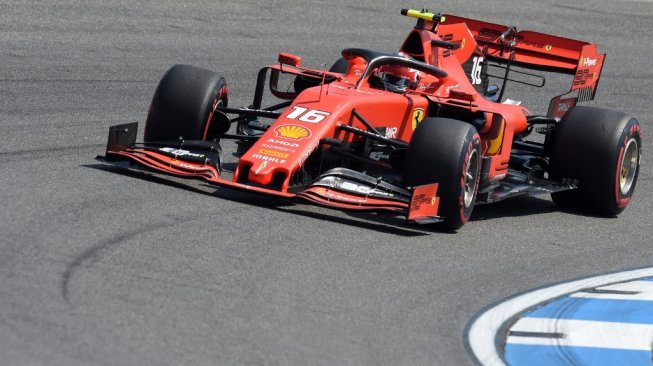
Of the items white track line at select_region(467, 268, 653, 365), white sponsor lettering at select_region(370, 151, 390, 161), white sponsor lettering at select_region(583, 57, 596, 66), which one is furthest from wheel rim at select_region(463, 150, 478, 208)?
white sponsor lettering at select_region(583, 57, 596, 66)

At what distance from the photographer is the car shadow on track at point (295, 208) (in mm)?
8477

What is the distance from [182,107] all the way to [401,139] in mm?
1697

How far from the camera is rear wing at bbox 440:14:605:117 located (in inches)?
430

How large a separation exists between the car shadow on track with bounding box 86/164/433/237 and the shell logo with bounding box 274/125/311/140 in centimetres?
45

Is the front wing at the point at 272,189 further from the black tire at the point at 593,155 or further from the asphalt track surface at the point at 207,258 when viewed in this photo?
the black tire at the point at 593,155

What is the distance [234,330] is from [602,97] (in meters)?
10.9

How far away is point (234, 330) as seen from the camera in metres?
5.90

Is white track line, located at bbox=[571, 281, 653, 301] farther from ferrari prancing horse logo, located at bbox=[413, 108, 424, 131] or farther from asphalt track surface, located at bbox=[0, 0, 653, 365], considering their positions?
ferrari prancing horse logo, located at bbox=[413, 108, 424, 131]

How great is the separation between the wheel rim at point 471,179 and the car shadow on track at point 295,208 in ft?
1.26

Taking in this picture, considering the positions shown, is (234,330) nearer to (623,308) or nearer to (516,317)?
(516,317)

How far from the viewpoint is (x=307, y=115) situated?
29.2 ft

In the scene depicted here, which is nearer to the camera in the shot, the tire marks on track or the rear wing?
the tire marks on track

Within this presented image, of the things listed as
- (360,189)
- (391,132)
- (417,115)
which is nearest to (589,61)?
(417,115)

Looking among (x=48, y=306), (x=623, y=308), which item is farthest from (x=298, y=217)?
(x=48, y=306)
